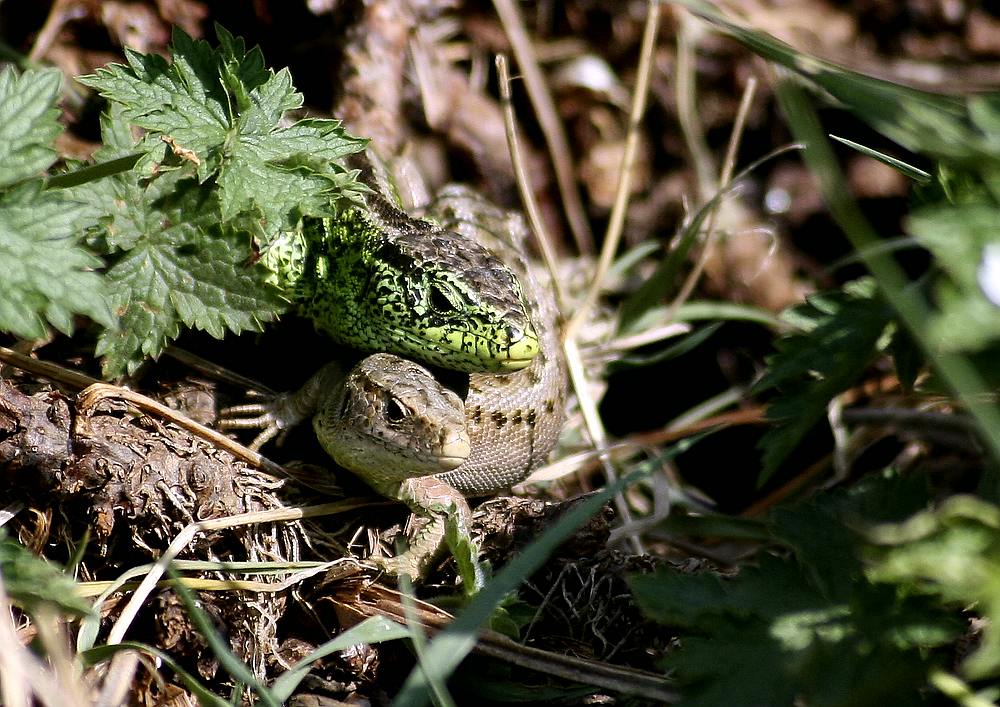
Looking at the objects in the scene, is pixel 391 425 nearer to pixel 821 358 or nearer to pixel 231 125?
pixel 231 125

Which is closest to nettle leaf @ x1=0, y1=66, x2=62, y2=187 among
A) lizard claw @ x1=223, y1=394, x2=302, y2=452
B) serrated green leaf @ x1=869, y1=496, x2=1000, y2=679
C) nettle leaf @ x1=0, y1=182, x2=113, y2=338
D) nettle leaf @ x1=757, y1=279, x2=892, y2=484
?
nettle leaf @ x1=0, y1=182, x2=113, y2=338

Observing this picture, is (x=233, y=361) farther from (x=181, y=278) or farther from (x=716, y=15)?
(x=716, y=15)

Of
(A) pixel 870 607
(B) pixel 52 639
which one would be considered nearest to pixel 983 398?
(A) pixel 870 607

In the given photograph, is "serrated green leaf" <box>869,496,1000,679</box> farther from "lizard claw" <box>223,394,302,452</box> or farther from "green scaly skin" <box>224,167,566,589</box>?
"lizard claw" <box>223,394,302,452</box>

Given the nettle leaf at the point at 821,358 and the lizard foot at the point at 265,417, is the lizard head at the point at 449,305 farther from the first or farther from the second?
the nettle leaf at the point at 821,358

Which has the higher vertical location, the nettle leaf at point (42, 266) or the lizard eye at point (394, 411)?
the nettle leaf at point (42, 266)

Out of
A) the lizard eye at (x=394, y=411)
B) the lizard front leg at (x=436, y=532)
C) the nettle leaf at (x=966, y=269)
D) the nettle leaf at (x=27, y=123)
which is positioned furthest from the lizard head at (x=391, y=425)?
the nettle leaf at (x=966, y=269)

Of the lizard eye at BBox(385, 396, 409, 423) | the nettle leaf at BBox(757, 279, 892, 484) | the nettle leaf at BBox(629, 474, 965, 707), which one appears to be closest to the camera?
the nettle leaf at BBox(629, 474, 965, 707)
